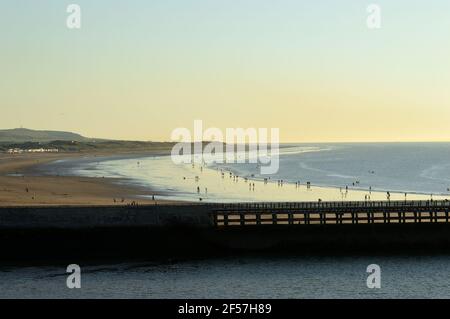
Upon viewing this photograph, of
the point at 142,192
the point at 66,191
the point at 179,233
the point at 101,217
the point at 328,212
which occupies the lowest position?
the point at 142,192

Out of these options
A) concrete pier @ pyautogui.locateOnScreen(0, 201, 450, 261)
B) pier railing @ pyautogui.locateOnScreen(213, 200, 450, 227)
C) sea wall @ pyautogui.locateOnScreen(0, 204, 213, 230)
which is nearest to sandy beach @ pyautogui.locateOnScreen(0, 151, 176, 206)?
sea wall @ pyautogui.locateOnScreen(0, 204, 213, 230)

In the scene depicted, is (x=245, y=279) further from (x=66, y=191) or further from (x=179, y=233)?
(x=66, y=191)

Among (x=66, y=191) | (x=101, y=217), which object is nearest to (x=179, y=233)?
(x=101, y=217)

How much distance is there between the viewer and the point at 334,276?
4028cm

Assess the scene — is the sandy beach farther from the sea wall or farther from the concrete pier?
the concrete pier

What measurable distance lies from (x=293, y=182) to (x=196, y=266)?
8108 cm

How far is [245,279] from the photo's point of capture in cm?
3962

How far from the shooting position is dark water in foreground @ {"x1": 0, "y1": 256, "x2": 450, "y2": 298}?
36.8 m

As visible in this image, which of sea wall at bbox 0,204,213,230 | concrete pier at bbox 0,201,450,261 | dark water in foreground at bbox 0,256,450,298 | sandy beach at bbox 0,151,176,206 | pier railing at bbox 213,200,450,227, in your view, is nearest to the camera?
dark water in foreground at bbox 0,256,450,298

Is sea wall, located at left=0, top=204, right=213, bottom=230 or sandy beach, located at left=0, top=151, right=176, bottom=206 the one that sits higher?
sea wall, located at left=0, top=204, right=213, bottom=230

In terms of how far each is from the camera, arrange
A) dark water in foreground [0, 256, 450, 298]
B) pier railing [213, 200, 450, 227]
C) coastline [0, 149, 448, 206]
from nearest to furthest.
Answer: dark water in foreground [0, 256, 450, 298], pier railing [213, 200, 450, 227], coastline [0, 149, 448, 206]
